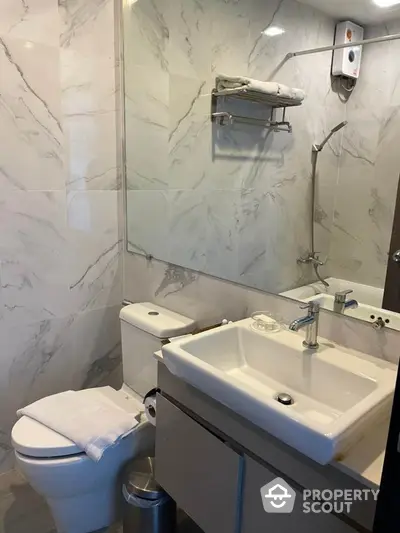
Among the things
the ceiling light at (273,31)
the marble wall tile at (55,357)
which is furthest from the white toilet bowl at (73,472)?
the ceiling light at (273,31)

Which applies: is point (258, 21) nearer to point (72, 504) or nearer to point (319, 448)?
point (319, 448)

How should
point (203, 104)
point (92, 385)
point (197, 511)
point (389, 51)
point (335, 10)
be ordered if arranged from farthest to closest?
1. point (92, 385)
2. point (203, 104)
3. point (335, 10)
4. point (389, 51)
5. point (197, 511)

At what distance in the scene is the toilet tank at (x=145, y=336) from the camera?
5.63 feet

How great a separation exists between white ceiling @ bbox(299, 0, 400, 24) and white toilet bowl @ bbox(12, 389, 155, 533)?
1.77m

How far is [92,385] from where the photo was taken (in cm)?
220

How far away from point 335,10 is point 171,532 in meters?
2.14

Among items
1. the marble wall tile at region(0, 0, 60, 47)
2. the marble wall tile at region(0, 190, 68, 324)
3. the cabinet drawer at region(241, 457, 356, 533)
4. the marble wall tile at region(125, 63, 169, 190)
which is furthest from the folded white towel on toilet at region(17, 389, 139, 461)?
the marble wall tile at region(0, 0, 60, 47)

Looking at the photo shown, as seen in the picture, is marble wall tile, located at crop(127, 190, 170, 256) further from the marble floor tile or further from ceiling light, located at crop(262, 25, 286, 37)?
the marble floor tile

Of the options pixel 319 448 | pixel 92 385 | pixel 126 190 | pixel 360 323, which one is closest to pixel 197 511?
pixel 319 448

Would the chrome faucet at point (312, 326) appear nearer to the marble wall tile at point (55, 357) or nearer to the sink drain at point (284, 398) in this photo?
the sink drain at point (284, 398)

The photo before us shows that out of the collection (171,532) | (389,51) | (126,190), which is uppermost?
(389,51)

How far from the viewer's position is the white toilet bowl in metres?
1.48

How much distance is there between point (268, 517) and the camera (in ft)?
3.45

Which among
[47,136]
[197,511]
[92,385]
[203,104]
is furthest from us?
[92,385]
